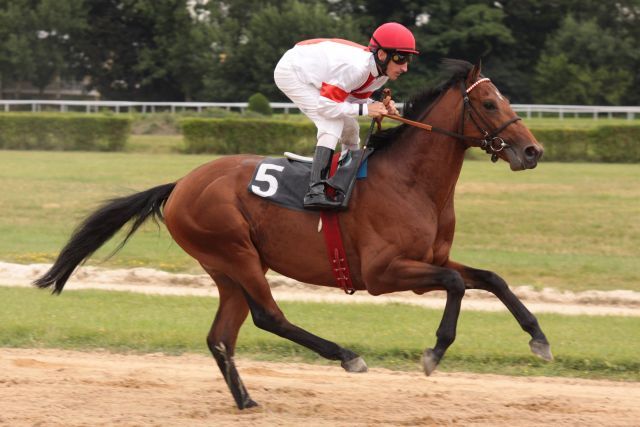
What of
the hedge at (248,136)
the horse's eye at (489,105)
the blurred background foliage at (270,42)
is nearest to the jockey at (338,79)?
the horse's eye at (489,105)

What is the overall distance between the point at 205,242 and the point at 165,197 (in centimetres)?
55

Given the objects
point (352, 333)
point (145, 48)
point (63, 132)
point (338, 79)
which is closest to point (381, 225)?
point (338, 79)

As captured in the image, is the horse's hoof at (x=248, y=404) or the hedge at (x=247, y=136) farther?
the hedge at (x=247, y=136)

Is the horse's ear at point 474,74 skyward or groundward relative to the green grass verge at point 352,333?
skyward

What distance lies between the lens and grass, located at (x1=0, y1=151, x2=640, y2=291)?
13023mm

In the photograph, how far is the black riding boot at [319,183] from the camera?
6.28 metres

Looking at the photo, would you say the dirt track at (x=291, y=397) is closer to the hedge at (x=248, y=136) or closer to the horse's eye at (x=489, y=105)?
the horse's eye at (x=489, y=105)

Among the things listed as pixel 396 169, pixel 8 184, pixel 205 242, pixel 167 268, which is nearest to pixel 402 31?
pixel 396 169

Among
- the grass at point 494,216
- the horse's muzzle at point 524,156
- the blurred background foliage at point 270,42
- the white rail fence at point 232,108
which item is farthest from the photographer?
the blurred background foliage at point 270,42

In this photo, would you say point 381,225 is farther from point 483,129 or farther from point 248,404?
point 248,404

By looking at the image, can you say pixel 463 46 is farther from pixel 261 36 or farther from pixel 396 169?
pixel 396 169

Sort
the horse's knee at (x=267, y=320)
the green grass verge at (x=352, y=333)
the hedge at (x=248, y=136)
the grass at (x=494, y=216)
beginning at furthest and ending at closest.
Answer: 1. the hedge at (x=248, y=136)
2. the grass at (x=494, y=216)
3. the green grass verge at (x=352, y=333)
4. the horse's knee at (x=267, y=320)

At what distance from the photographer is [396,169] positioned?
6.37 metres

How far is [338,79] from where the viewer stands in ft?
20.6
